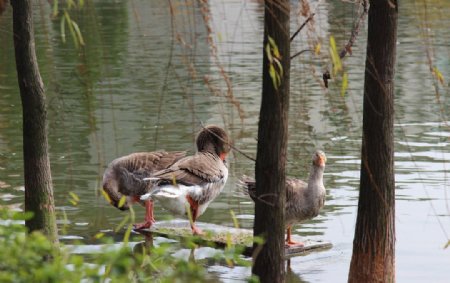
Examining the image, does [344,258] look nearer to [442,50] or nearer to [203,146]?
[203,146]

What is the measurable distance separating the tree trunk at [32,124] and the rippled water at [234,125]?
219mm

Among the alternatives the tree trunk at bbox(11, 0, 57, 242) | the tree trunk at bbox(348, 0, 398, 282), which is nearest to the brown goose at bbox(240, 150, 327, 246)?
the tree trunk at bbox(348, 0, 398, 282)

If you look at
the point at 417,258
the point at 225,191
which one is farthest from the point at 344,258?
→ the point at 225,191

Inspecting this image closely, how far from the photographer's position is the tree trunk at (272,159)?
7242mm

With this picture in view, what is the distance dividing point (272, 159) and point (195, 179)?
4.71 metres

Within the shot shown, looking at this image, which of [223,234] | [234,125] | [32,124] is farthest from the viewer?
[234,125]

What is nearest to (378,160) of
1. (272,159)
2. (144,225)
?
(272,159)

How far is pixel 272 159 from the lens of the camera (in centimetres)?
736

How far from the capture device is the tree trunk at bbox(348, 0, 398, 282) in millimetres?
8602

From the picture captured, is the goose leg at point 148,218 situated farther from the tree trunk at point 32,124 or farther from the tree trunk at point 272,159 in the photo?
the tree trunk at point 272,159

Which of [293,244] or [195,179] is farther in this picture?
[195,179]

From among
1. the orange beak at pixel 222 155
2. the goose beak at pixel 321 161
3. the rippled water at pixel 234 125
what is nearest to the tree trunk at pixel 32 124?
the rippled water at pixel 234 125

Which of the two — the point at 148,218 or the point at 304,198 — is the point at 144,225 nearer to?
the point at 148,218

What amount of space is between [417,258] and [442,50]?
17745 millimetres
